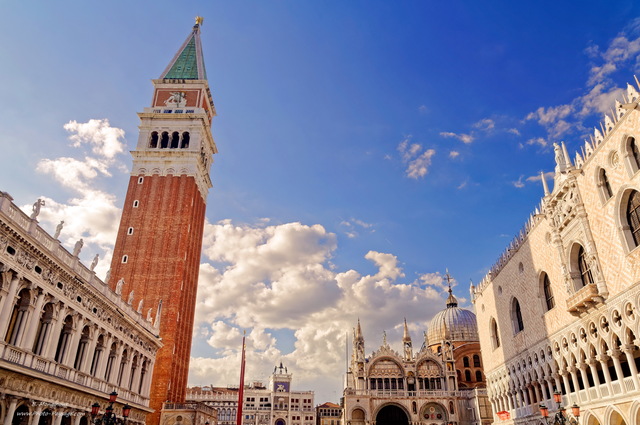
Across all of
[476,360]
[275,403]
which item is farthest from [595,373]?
[275,403]

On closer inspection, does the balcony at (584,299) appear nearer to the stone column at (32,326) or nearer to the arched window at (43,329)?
the stone column at (32,326)

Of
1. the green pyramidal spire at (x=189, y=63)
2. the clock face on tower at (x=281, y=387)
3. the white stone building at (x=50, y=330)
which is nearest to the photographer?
the white stone building at (x=50, y=330)

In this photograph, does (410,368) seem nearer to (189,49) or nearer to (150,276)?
(150,276)

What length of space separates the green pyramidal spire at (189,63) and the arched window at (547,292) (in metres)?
45.3

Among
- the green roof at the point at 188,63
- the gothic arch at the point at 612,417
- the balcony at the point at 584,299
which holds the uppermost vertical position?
the green roof at the point at 188,63

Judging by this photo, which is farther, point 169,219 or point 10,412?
point 169,219

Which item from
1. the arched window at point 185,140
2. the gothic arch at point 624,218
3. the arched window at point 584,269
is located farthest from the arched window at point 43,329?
the arched window at point 185,140

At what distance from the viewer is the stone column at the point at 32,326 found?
20688mm

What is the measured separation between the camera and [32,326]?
68.7 ft

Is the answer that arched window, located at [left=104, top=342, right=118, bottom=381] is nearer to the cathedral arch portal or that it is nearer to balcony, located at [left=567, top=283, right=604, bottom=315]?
balcony, located at [left=567, top=283, right=604, bottom=315]

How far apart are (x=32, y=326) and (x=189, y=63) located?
47.8 meters

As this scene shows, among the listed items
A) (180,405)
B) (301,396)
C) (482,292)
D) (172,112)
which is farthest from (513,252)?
(301,396)

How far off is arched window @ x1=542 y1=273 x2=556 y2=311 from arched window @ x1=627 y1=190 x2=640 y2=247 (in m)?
8.96

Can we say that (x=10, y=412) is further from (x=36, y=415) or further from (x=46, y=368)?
(x=46, y=368)
